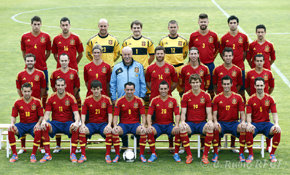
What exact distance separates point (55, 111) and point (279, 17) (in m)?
18.3

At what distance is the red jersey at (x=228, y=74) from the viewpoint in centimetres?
1116

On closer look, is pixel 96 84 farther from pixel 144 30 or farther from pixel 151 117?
pixel 144 30

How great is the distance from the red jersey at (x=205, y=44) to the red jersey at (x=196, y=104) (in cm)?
137

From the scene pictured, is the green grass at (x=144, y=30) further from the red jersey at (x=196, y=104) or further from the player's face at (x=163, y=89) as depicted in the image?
the player's face at (x=163, y=89)

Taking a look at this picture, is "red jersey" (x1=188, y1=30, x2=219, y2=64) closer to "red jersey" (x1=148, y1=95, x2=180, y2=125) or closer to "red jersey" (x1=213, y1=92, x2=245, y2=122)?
"red jersey" (x1=213, y1=92, x2=245, y2=122)

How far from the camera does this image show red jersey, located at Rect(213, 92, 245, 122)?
1063 centimetres

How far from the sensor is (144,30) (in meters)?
24.0

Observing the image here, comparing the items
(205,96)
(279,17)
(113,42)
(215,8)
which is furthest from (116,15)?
(205,96)

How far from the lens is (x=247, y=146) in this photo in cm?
1041

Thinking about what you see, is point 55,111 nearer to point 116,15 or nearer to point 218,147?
point 218,147

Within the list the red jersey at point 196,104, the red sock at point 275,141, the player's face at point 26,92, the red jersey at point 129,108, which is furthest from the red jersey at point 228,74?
the player's face at point 26,92

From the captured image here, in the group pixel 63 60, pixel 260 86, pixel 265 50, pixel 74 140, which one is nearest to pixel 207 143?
pixel 260 86

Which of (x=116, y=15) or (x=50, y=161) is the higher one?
(x=116, y=15)

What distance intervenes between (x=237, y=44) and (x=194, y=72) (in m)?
1.36
